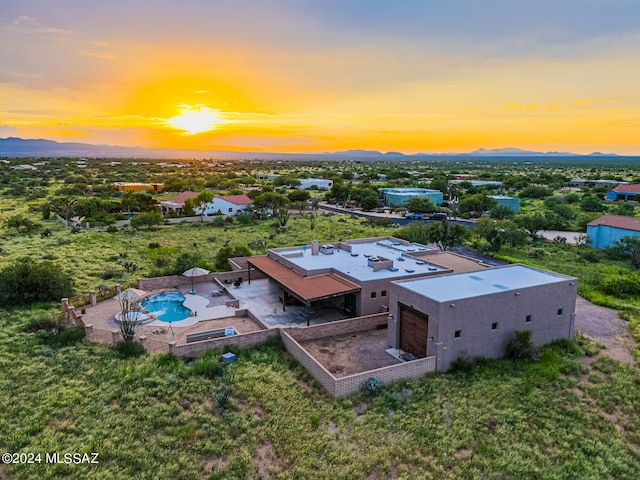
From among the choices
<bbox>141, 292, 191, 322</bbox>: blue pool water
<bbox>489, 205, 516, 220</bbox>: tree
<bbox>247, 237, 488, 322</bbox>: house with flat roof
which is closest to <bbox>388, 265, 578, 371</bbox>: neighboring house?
<bbox>247, 237, 488, 322</bbox>: house with flat roof

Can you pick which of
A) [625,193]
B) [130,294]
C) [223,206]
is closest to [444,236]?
[130,294]

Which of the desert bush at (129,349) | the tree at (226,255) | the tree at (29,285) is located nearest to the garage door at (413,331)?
the desert bush at (129,349)

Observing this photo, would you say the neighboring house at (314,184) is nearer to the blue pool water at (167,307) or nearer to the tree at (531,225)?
the tree at (531,225)

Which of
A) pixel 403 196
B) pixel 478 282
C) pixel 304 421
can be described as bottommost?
pixel 304 421

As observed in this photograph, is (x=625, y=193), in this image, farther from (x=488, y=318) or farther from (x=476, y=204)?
(x=488, y=318)

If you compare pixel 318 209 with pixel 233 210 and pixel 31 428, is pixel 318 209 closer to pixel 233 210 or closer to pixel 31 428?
pixel 233 210

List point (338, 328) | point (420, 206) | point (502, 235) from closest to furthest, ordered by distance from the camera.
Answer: point (338, 328)
point (502, 235)
point (420, 206)

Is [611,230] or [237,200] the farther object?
[237,200]

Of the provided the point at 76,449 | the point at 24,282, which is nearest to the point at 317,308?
the point at 76,449

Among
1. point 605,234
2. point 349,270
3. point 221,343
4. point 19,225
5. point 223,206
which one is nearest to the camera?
point 221,343
